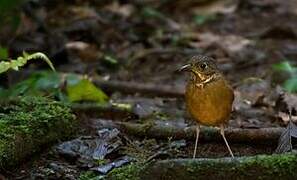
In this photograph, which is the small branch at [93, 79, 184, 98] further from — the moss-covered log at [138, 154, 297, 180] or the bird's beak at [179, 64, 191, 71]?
the moss-covered log at [138, 154, 297, 180]

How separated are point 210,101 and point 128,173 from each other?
64cm

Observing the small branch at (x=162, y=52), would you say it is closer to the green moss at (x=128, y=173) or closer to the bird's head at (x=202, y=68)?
the bird's head at (x=202, y=68)

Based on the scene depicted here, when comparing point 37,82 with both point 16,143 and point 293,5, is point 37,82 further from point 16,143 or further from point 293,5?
point 293,5

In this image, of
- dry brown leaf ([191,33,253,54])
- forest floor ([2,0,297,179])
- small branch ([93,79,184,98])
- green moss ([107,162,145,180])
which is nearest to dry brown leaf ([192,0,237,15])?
forest floor ([2,0,297,179])

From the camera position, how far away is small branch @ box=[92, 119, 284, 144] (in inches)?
158

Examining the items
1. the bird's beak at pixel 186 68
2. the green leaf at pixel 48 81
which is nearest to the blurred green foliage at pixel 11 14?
the green leaf at pixel 48 81

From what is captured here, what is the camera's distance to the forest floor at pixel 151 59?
13.1 feet

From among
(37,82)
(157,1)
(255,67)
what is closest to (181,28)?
(157,1)

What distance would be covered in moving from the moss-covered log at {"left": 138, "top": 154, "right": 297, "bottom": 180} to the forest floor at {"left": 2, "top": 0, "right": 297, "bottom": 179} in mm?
483

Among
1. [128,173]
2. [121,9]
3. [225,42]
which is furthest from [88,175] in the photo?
[121,9]

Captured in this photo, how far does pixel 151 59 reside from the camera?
849 cm

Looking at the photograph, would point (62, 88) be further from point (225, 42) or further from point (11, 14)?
point (225, 42)

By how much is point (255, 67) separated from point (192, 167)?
492 centimetres

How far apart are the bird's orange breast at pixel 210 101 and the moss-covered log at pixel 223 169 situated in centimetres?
44
